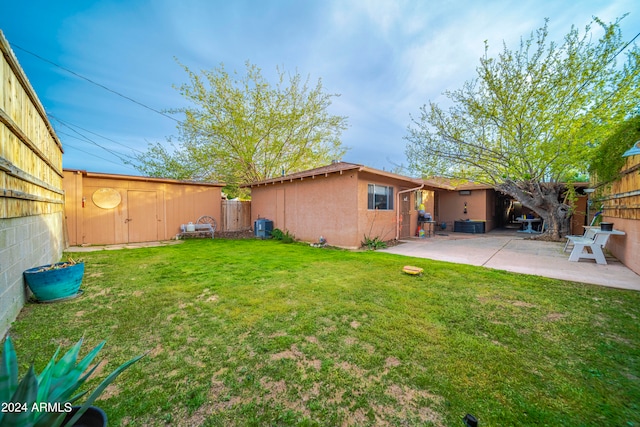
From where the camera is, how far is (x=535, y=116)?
26.3ft

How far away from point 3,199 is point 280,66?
14482 mm

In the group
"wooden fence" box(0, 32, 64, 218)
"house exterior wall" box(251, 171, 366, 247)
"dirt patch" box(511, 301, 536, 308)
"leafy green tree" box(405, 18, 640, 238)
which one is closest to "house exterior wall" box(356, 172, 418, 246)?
"house exterior wall" box(251, 171, 366, 247)

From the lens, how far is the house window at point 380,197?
27.1 feet

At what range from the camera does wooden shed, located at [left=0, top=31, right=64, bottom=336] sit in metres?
2.47

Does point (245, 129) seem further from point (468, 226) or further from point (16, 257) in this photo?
point (468, 226)

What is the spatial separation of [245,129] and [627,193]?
1499cm

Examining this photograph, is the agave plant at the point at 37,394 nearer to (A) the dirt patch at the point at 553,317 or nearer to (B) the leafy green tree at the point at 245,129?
(A) the dirt patch at the point at 553,317

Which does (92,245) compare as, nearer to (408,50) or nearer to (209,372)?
(209,372)

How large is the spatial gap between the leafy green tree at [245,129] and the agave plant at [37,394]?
514 inches

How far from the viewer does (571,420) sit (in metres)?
1.50

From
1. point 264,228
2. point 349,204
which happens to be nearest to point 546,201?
point 349,204

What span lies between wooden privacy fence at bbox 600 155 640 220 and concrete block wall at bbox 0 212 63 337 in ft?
30.7

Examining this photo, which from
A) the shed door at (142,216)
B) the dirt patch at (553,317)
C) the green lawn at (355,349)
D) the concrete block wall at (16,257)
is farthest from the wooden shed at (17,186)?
the dirt patch at (553,317)

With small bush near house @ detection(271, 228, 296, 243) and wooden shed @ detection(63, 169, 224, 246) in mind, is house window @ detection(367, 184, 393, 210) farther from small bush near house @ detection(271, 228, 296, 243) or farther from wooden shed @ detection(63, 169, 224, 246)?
wooden shed @ detection(63, 169, 224, 246)
